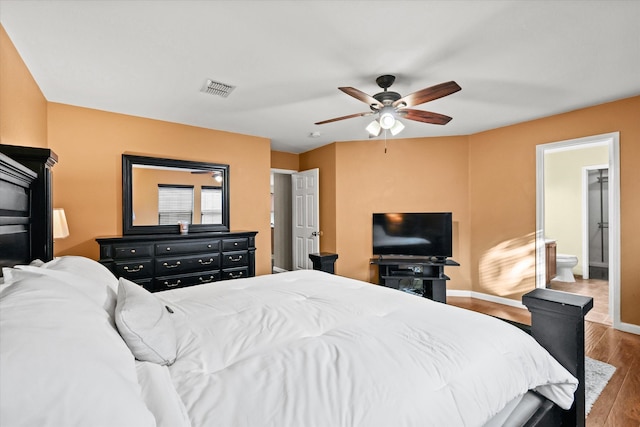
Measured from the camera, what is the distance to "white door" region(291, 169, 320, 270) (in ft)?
17.9

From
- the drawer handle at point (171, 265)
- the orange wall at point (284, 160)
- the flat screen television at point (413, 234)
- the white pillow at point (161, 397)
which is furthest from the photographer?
the orange wall at point (284, 160)

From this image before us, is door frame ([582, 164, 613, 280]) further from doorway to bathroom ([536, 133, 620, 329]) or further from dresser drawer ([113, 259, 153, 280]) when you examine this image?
dresser drawer ([113, 259, 153, 280])

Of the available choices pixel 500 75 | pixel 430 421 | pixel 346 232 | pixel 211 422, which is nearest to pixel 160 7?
pixel 211 422

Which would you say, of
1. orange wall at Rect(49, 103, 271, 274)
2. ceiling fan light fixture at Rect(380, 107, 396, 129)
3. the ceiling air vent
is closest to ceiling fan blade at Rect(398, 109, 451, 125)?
ceiling fan light fixture at Rect(380, 107, 396, 129)

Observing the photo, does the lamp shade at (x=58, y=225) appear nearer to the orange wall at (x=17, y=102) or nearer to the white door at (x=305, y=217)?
the orange wall at (x=17, y=102)

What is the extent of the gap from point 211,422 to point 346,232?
4368mm

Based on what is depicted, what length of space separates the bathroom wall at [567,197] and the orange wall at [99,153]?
6.44 m

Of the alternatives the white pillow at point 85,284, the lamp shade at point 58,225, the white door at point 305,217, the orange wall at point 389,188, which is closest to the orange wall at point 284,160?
the white door at point 305,217

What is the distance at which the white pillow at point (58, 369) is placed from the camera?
0.50 meters

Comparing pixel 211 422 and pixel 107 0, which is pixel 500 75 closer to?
pixel 107 0

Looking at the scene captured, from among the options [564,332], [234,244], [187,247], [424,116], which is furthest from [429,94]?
[187,247]

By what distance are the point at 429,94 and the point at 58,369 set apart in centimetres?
254

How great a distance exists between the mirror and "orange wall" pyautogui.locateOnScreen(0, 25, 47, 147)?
914mm

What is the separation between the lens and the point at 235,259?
12.7 ft
